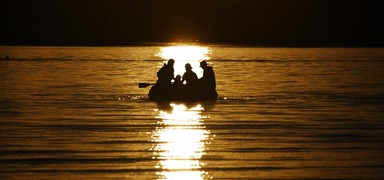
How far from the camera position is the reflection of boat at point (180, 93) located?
115 ft

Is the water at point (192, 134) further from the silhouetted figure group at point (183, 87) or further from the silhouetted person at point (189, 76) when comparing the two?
the silhouetted person at point (189, 76)

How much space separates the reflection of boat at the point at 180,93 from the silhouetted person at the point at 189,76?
27 cm

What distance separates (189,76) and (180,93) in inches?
49.9

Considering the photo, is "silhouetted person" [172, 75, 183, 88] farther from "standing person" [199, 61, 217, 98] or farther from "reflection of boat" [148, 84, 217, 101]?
"standing person" [199, 61, 217, 98]

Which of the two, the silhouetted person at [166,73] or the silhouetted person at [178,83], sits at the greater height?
the silhouetted person at [166,73]

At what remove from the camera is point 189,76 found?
34062 millimetres

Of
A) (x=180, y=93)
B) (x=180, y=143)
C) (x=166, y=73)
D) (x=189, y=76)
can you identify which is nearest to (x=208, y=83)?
(x=180, y=93)

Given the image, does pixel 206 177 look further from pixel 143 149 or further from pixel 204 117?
pixel 204 117

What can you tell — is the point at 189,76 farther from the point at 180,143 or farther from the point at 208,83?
the point at 180,143

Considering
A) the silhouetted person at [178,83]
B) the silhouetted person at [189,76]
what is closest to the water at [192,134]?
the silhouetted person at [178,83]

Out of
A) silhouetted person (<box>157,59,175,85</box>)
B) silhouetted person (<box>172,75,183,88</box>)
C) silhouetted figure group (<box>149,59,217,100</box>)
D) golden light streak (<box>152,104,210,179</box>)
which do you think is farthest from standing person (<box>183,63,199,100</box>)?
golden light streak (<box>152,104,210,179</box>)

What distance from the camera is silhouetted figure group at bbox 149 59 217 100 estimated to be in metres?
34.3

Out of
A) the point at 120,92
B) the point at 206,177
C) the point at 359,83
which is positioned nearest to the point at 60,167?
the point at 206,177

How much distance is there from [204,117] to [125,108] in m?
3.74
